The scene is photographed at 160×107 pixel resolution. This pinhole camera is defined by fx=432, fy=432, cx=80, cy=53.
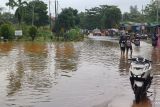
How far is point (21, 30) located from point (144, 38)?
17951 mm

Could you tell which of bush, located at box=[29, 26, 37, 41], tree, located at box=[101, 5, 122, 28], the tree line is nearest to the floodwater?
bush, located at box=[29, 26, 37, 41]

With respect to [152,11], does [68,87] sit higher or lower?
lower

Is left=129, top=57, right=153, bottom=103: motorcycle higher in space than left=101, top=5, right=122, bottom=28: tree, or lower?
lower

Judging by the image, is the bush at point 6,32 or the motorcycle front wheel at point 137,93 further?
the bush at point 6,32

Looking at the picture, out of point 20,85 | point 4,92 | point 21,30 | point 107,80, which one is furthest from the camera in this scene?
point 21,30

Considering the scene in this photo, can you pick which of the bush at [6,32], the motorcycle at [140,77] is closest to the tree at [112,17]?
the bush at [6,32]

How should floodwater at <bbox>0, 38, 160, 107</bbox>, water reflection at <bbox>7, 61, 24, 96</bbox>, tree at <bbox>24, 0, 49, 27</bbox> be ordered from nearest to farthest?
floodwater at <bbox>0, 38, 160, 107</bbox> < water reflection at <bbox>7, 61, 24, 96</bbox> < tree at <bbox>24, 0, 49, 27</bbox>

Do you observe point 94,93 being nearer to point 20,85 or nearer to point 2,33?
point 20,85

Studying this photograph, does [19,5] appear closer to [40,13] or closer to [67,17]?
[67,17]

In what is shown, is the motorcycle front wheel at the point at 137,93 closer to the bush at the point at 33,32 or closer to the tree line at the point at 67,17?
the bush at the point at 33,32

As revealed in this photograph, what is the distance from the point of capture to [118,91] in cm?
1288

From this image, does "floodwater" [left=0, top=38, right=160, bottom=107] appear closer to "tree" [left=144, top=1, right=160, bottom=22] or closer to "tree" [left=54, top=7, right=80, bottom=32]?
"tree" [left=54, top=7, right=80, bottom=32]

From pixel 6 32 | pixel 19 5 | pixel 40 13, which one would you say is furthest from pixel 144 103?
pixel 40 13

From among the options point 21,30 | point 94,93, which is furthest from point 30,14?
point 94,93
